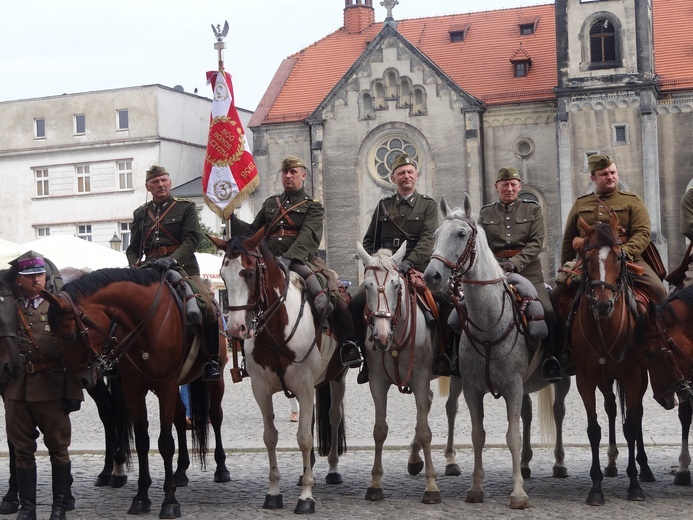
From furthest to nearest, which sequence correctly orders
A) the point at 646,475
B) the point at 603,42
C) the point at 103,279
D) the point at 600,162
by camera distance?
the point at 603,42 < the point at 646,475 < the point at 600,162 < the point at 103,279

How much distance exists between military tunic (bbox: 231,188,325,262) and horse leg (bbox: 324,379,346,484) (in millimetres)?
1533

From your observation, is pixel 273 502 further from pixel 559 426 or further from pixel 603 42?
pixel 603 42

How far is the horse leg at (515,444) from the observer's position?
9641 millimetres

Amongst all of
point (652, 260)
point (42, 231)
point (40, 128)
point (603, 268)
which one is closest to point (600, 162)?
point (652, 260)

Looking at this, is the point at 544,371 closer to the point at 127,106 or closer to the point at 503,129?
the point at 503,129

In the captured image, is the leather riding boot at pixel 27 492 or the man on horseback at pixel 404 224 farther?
the man on horseback at pixel 404 224

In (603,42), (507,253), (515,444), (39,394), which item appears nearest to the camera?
(39,394)

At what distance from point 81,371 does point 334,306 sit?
2580mm

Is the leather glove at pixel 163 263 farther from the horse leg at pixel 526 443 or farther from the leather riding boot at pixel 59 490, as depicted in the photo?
the horse leg at pixel 526 443

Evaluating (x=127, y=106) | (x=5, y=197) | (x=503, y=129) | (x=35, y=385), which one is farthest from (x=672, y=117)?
(x=35, y=385)

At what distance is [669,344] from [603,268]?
3.36ft

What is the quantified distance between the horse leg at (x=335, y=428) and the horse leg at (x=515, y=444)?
212 centimetres

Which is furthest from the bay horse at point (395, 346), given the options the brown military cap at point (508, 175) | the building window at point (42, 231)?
the building window at point (42, 231)

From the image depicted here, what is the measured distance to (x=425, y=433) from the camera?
33.5 feet
